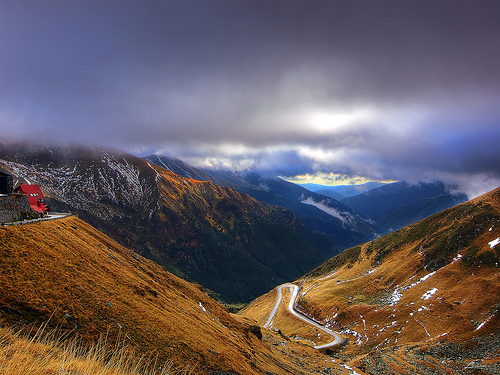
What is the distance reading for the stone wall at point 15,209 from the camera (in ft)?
95.9

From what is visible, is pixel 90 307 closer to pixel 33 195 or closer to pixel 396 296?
pixel 33 195

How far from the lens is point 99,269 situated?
87.8 ft

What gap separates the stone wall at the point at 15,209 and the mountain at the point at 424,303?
6369 cm

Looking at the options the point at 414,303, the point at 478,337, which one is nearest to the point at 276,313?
the point at 414,303

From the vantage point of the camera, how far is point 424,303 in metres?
66.4

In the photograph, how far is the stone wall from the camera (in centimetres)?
2922

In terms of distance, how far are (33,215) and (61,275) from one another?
20.2 metres

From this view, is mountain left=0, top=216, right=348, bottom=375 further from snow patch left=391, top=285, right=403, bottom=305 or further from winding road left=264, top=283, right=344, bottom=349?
snow patch left=391, top=285, right=403, bottom=305

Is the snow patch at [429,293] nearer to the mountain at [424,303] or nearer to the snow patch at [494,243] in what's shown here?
the mountain at [424,303]

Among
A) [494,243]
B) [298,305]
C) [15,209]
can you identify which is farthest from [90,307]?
[494,243]

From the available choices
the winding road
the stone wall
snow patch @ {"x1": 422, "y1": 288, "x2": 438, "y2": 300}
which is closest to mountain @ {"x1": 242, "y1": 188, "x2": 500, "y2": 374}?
snow patch @ {"x1": 422, "y1": 288, "x2": 438, "y2": 300}

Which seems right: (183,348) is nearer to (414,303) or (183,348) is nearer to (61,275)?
(61,275)

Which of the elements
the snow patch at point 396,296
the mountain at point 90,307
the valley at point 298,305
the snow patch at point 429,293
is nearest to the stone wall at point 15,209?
the valley at point 298,305

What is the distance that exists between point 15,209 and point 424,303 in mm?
95812
